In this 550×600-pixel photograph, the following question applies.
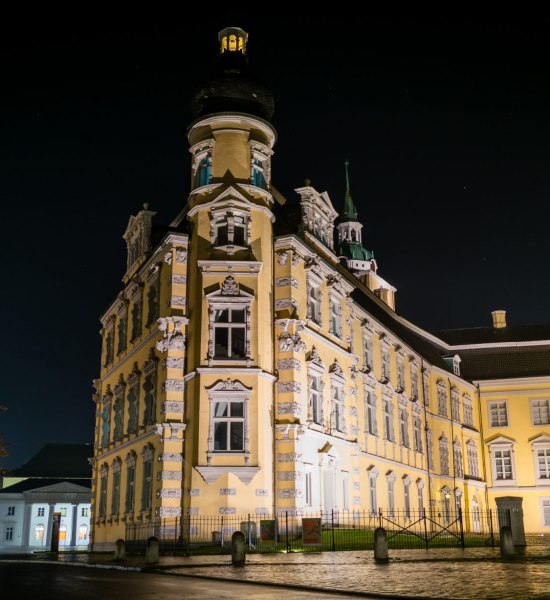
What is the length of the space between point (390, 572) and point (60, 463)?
9825 centimetres

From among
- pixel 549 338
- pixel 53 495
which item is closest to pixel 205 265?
pixel 549 338

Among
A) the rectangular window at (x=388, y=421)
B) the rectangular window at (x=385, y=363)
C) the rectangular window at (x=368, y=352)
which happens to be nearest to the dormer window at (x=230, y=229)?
the rectangular window at (x=368, y=352)

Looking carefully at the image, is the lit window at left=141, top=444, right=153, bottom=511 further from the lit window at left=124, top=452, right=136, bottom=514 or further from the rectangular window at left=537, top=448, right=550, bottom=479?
the rectangular window at left=537, top=448, right=550, bottom=479

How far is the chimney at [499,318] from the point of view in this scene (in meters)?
70.7

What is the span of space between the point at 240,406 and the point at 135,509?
8.24 m

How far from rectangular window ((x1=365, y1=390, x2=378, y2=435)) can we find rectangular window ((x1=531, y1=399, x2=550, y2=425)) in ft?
73.7

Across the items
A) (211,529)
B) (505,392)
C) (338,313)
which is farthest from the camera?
(505,392)

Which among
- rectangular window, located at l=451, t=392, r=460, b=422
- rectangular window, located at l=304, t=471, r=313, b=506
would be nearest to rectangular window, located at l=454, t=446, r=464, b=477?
rectangular window, located at l=451, t=392, r=460, b=422

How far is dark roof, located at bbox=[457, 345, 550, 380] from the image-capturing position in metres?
62.0

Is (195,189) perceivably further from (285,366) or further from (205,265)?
(285,366)

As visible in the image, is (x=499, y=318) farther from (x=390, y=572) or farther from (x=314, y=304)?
(x=390, y=572)

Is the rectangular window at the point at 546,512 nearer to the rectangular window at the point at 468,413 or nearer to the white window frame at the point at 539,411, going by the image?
the white window frame at the point at 539,411

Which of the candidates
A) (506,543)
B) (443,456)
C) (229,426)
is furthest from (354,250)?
(506,543)

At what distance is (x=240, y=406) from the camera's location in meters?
31.7
